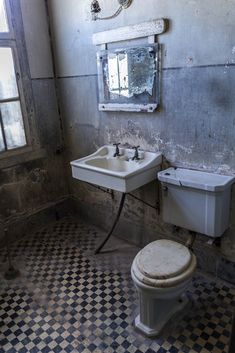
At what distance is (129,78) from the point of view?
2.10 m

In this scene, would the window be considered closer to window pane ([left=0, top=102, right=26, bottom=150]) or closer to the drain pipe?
window pane ([left=0, top=102, right=26, bottom=150])

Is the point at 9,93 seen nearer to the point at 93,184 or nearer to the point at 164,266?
the point at 93,184

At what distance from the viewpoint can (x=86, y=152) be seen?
8.83 feet

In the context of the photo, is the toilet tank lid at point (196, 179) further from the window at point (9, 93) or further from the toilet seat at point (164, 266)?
the window at point (9, 93)

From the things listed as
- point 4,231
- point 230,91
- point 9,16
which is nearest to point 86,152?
point 4,231

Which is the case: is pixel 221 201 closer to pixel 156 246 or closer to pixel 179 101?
pixel 156 246

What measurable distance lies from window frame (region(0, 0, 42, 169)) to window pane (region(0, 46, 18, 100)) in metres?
0.03

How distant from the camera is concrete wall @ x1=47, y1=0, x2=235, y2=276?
65.8 inches

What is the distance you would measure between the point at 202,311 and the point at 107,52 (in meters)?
1.90

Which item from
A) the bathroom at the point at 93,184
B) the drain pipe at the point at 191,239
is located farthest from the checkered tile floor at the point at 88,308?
the drain pipe at the point at 191,239

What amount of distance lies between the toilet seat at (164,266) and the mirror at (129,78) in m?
0.96

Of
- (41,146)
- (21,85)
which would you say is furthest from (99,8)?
(41,146)

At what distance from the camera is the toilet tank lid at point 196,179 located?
171 centimetres

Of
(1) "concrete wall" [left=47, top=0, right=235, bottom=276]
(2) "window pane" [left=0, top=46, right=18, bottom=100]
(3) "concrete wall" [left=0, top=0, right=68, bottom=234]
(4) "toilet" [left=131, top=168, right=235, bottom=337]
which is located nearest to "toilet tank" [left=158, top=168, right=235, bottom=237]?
(4) "toilet" [left=131, top=168, right=235, bottom=337]
